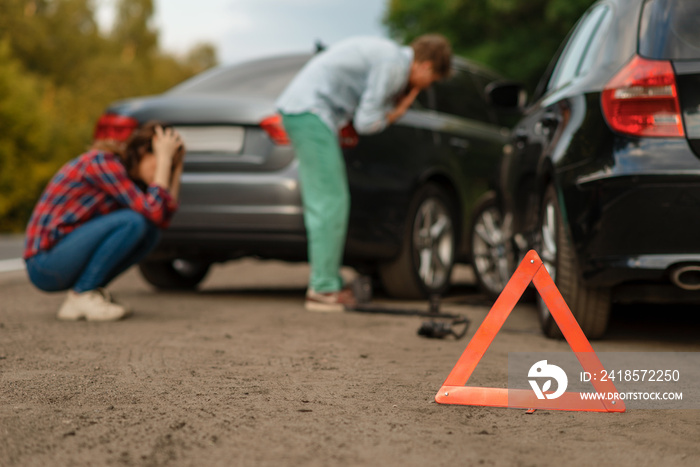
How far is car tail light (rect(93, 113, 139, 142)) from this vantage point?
588cm

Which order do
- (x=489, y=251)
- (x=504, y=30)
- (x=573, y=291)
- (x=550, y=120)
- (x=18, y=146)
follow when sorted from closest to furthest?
(x=573, y=291) → (x=550, y=120) → (x=489, y=251) → (x=504, y=30) → (x=18, y=146)

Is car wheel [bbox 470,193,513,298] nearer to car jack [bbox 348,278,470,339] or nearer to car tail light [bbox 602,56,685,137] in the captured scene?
car jack [bbox 348,278,470,339]

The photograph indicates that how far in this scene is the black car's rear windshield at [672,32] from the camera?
3.85m

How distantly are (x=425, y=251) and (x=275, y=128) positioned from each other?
1444 millimetres

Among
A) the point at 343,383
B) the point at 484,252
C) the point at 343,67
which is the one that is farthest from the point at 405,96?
the point at 343,383

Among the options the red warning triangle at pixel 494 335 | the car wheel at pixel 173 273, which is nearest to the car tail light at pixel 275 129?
the car wheel at pixel 173 273

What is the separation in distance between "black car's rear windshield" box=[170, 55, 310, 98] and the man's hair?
85cm

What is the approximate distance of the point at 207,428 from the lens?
8.95ft

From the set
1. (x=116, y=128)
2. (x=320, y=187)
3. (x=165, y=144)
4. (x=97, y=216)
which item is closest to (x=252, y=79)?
(x=116, y=128)

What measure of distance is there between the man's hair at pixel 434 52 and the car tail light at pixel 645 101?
6.89ft

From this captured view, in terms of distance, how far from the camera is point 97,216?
17.2 feet

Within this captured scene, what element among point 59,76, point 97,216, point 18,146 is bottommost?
point 18,146

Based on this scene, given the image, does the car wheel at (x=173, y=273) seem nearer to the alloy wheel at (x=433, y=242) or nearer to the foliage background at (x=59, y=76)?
the alloy wheel at (x=433, y=242)

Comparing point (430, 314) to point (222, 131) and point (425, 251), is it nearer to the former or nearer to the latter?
point (425, 251)
